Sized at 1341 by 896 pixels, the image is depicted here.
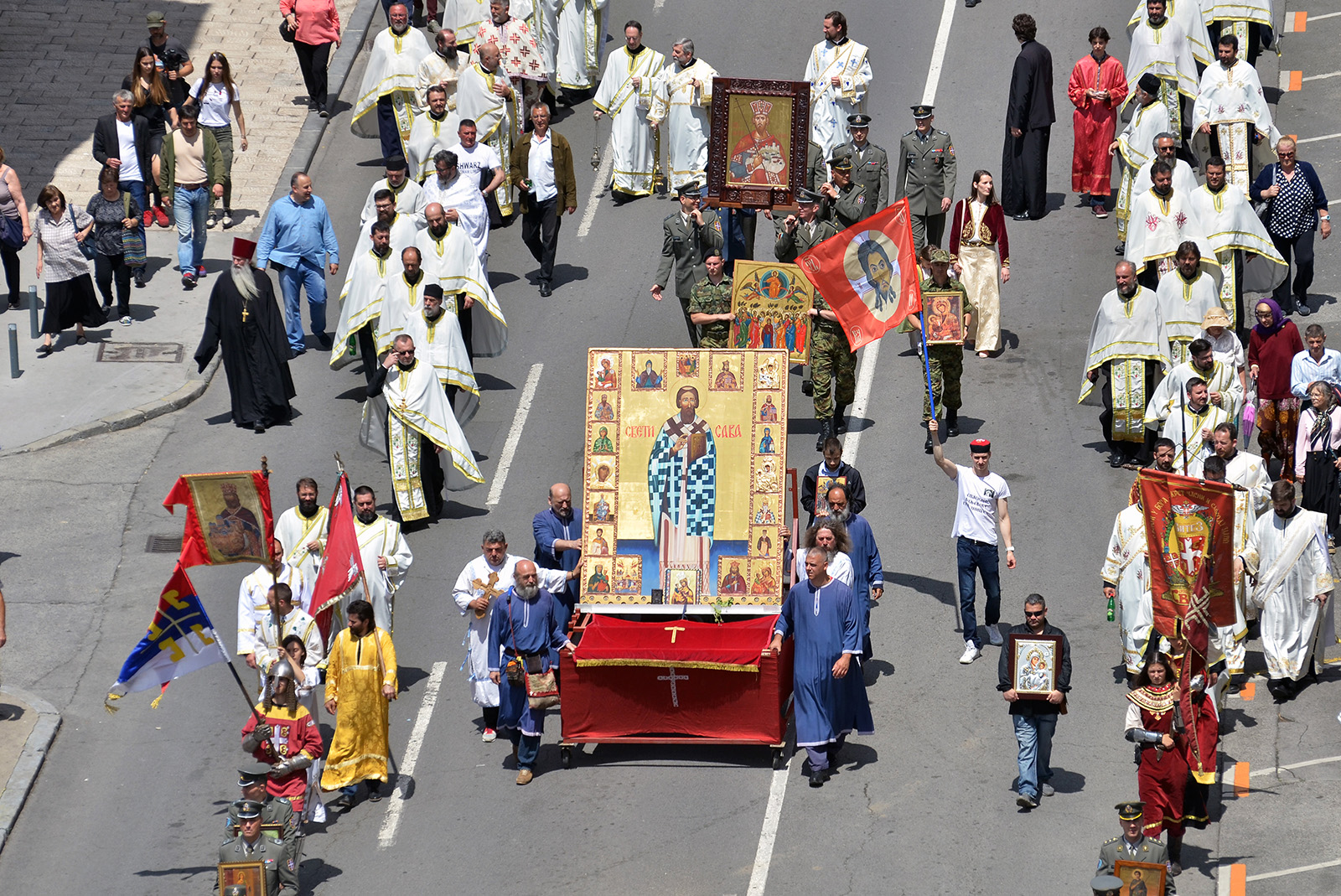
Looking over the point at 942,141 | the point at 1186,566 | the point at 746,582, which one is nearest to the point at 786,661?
the point at 746,582

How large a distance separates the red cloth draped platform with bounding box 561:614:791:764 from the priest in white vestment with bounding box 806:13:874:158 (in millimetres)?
10133

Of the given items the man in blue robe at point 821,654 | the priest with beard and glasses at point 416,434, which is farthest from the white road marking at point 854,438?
the priest with beard and glasses at point 416,434

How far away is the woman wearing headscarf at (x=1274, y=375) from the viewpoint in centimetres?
2183

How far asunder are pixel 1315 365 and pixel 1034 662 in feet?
19.2

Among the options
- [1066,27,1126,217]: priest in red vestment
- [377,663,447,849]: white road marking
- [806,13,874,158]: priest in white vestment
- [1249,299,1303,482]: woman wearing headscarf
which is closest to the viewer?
[377,663,447,849]: white road marking

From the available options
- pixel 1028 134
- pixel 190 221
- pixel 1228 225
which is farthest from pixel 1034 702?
pixel 190 221

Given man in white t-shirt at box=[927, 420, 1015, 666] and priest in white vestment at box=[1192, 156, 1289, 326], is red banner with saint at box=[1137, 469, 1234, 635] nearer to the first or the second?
man in white t-shirt at box=[927, 420, 1015, 666]

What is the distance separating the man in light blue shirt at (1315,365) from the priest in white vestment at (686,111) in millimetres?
7929

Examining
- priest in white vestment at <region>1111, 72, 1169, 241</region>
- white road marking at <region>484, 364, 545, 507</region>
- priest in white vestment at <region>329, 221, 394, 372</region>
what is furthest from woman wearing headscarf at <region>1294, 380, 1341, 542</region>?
priest in white vestment at <region>329, 221, 394, 372</region>

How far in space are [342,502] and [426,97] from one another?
9123 mm

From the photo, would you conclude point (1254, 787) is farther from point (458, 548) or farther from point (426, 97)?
point (426, 97)

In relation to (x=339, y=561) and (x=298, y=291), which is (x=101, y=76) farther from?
(x=339, y=561)

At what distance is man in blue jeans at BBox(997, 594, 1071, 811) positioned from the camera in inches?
674

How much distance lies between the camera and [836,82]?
88.3 feet
